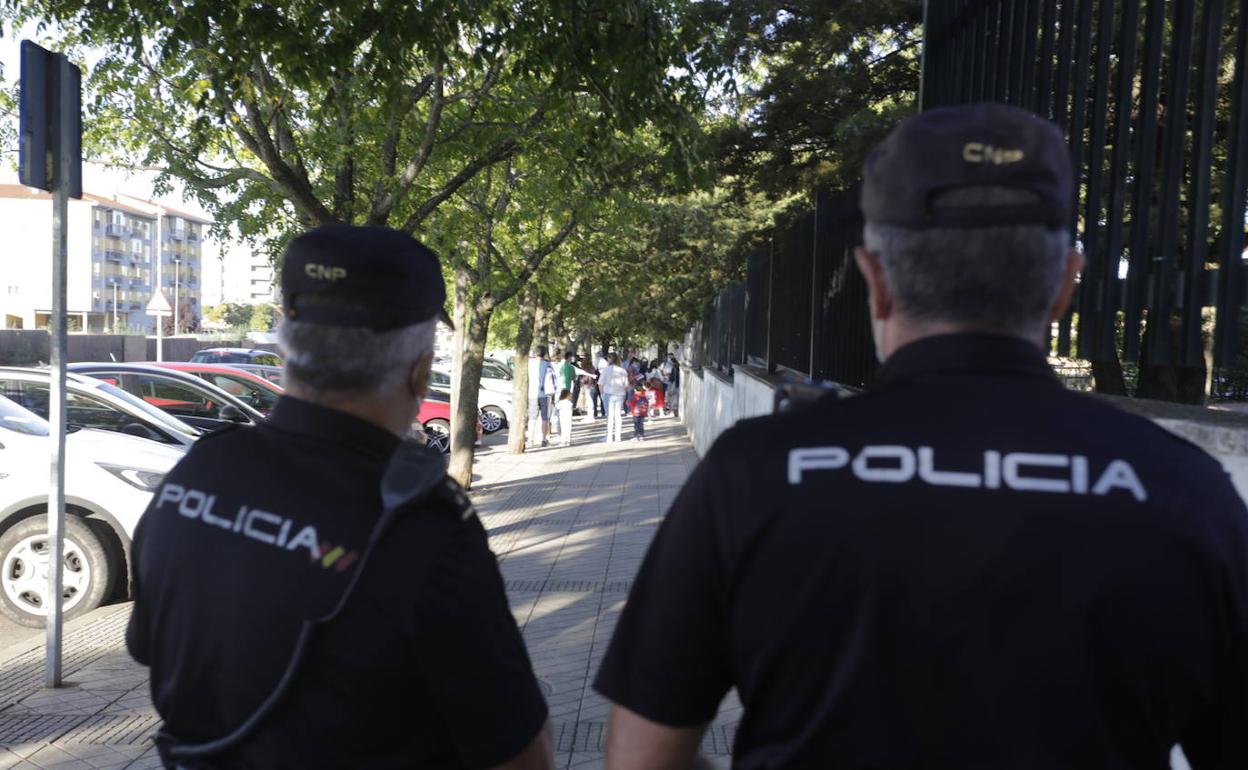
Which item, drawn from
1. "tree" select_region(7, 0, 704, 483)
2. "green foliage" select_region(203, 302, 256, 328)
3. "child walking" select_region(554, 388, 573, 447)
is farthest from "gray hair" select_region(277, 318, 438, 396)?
"green foliage" select_region(203, 302, 256, 328)

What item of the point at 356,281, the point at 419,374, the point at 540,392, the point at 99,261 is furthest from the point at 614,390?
the point at 99,261

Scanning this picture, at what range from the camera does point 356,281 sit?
77.8 inches

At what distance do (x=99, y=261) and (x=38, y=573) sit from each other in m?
128

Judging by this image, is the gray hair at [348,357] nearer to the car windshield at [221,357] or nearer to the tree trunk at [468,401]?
the tree trunk at [468,401]

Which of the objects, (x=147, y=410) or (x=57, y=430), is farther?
(x=147, y=410)

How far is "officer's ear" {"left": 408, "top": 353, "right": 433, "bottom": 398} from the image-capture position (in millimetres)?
2051

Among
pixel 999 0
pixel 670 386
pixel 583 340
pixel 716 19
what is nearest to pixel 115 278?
pixel 583 340

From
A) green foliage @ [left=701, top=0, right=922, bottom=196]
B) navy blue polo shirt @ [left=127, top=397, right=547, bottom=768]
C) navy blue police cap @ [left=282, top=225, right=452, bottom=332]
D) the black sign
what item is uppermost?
green foliage @ [left=701, top=0, right=922, bottom=196]

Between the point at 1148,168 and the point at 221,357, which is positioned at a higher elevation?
the point at 1148,168

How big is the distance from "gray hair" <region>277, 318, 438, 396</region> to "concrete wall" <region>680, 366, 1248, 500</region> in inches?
22.2

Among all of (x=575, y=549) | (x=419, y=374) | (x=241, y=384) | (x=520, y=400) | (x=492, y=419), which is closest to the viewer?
(x=419, y=374)

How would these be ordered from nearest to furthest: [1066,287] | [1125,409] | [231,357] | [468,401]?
[1066,287]
[1125,409]
[468,401]
[231,357]

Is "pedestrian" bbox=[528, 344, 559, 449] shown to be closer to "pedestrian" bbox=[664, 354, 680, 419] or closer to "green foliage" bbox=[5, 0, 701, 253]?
"green foliage" bbox=[5, 0, 701, 253]

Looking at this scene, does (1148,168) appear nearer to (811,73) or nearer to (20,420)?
(20,420)
